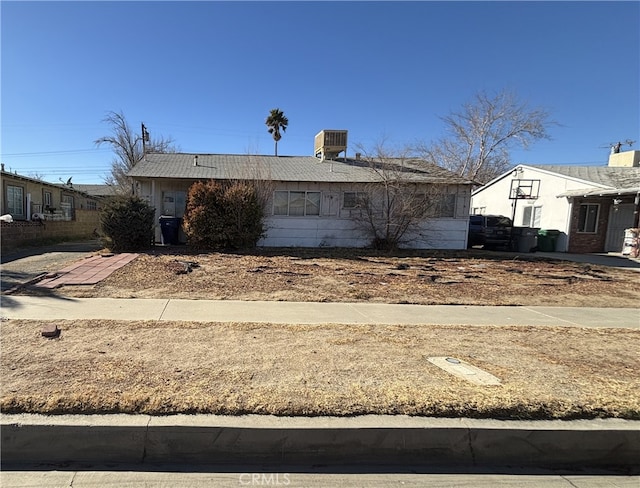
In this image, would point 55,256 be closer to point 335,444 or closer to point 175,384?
point 175,384

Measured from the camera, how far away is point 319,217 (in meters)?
16.7

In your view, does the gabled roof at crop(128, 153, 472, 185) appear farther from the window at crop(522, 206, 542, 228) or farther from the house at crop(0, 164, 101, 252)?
the window at crop(522, 206, 542, 228)

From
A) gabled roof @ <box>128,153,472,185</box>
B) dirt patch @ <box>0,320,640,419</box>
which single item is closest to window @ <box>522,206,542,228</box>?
gabled roof @ <box>128,153,472,185</box>

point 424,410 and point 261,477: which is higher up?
point 424,410

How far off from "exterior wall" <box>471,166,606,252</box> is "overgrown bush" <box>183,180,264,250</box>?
51.8ft

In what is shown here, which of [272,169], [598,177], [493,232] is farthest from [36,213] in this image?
[598,177]

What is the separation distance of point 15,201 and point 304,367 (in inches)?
794

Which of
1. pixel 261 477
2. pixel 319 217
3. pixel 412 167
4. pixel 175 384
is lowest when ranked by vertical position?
pixel 261 477

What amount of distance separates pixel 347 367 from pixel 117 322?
3501 millimetres

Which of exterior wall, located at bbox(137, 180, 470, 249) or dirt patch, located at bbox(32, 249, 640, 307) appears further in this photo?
exterior wall, located at bbox(137, 180, 470, 249)

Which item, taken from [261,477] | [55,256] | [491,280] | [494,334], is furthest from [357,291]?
[55,256]

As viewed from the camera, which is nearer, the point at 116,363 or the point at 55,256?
the point at 116,363

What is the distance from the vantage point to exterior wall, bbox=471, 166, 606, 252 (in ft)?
63.1

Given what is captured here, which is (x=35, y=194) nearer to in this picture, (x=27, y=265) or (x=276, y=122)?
(x=27, y=265)
